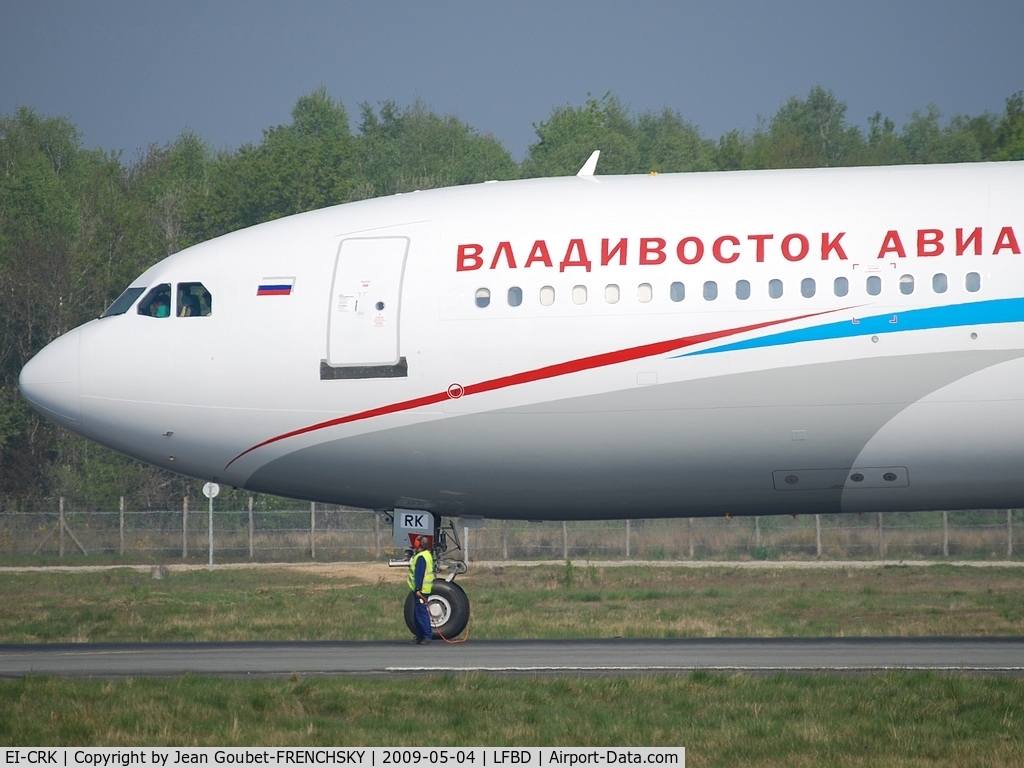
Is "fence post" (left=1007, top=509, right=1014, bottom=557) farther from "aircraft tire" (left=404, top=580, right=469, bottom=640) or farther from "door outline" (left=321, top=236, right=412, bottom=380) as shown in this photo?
"door outline" (left=321, top=236, right=412, bottom=380)

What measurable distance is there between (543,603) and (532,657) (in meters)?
13.1

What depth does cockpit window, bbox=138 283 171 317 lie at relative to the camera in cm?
1952

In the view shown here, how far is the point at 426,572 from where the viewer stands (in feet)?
64.2

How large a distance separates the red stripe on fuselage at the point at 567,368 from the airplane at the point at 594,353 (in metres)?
0.03

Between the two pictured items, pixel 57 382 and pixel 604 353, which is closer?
pixel 604 353

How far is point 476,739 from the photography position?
12852 millimetres

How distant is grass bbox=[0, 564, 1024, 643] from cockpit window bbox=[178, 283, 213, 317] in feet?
24.5

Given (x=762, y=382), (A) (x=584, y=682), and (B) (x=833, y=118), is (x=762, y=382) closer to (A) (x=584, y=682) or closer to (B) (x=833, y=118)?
(A) (x=584, y=682)

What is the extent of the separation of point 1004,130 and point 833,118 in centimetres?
3173

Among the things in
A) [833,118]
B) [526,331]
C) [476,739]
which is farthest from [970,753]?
[833,118]

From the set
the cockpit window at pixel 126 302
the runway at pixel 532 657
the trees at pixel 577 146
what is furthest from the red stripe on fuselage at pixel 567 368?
the trees at pixel 577 146

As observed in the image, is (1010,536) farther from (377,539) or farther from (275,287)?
(275,287)
